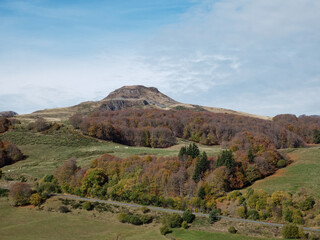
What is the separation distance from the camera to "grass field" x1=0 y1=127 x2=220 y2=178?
82000mm

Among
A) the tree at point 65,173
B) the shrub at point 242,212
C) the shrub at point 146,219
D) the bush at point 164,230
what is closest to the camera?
the bush at point 164,230

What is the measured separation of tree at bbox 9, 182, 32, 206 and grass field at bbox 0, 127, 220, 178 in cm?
1686

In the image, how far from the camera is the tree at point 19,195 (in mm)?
55188

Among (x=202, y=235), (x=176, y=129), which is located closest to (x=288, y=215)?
(x=202, y=235)

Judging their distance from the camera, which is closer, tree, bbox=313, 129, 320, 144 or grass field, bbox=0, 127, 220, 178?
grass field, bbox=0, 127, 220, 178

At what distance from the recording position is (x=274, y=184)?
194 feet

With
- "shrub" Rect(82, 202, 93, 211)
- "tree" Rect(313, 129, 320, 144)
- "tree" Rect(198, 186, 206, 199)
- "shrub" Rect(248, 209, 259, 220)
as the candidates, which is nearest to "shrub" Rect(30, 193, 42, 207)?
"shrub" Rect(82, 202, 93, 211)

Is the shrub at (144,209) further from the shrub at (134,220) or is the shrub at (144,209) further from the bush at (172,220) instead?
the bush at (172,220)

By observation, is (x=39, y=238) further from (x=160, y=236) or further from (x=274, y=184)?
(x=274, y=184)

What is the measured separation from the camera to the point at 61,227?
46.0 m

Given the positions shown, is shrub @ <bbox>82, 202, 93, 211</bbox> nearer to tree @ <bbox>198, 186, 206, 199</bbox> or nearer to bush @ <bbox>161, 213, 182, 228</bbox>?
bush @ <bbox>161, 213, 182, 228</bbox>

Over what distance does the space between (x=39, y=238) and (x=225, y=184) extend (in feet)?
104

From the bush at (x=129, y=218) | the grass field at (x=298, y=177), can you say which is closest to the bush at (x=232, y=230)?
the bush at (x=129, y=218)

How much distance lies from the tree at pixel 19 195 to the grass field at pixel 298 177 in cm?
3946
